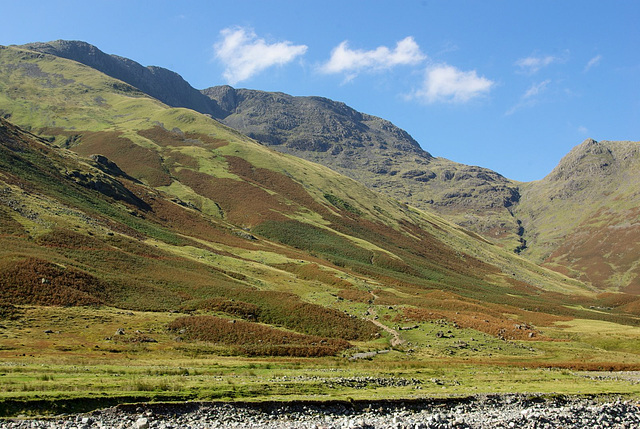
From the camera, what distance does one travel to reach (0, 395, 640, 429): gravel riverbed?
66.7ft

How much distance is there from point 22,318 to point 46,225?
39.2 metres

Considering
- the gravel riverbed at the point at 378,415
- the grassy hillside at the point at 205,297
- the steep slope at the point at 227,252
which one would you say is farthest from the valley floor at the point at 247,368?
the steep slope at the point at 227,252

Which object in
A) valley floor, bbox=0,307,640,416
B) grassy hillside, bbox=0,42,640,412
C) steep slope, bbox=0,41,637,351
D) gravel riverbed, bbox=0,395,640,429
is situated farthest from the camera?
steep slope, bbox=0,41,637,351

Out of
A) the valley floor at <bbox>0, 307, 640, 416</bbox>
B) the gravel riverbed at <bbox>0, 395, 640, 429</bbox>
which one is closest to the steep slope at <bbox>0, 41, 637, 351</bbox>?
the valley floor at <bbox>0, 307, 640, 416</bbox>

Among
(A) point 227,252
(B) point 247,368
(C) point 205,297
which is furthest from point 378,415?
(A) point 227,252

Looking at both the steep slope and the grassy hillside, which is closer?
the grassy hillside

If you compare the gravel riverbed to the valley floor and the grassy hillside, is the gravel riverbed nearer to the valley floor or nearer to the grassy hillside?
the valley floor

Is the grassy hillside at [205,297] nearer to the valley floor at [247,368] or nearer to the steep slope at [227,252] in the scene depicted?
the valley floor at [247,368]

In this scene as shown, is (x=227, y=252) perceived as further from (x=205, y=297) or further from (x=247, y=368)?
(x=247, y=368)

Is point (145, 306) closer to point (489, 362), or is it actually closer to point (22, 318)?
point (22, 318)

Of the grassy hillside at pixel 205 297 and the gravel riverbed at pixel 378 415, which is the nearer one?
the gravel riverbed at pixel 378 415

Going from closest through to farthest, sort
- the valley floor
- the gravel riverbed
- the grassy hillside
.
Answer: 1. the gravel riverbed
2. the valley floor
3. the grassy hillside

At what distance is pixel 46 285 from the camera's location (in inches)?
2162

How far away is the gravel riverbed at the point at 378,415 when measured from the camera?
20.3m
